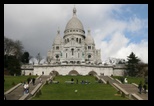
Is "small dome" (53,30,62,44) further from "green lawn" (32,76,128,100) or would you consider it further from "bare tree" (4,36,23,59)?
"green lawn" (32,76,128,100)

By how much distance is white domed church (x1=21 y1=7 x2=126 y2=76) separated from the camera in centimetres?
7812

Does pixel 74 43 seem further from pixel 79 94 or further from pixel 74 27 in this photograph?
pixel 79 94

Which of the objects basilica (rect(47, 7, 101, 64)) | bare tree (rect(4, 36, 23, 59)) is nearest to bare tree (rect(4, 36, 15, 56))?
bare tree (rect(4, 36, 23, 59))

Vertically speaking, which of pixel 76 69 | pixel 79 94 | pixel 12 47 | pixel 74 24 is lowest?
pixel 79 94

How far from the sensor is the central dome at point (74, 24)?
105619mm

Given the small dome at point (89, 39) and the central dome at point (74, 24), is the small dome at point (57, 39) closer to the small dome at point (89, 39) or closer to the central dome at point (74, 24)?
the central dome at point (74, 24)

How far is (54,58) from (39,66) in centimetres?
2222

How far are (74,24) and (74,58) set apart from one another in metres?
19.7

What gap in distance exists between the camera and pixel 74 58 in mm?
90938

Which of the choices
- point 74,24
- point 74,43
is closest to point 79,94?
point 74,43

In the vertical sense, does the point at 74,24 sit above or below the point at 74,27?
above

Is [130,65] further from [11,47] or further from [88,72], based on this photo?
[11,47]

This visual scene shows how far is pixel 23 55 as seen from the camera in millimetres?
96250
